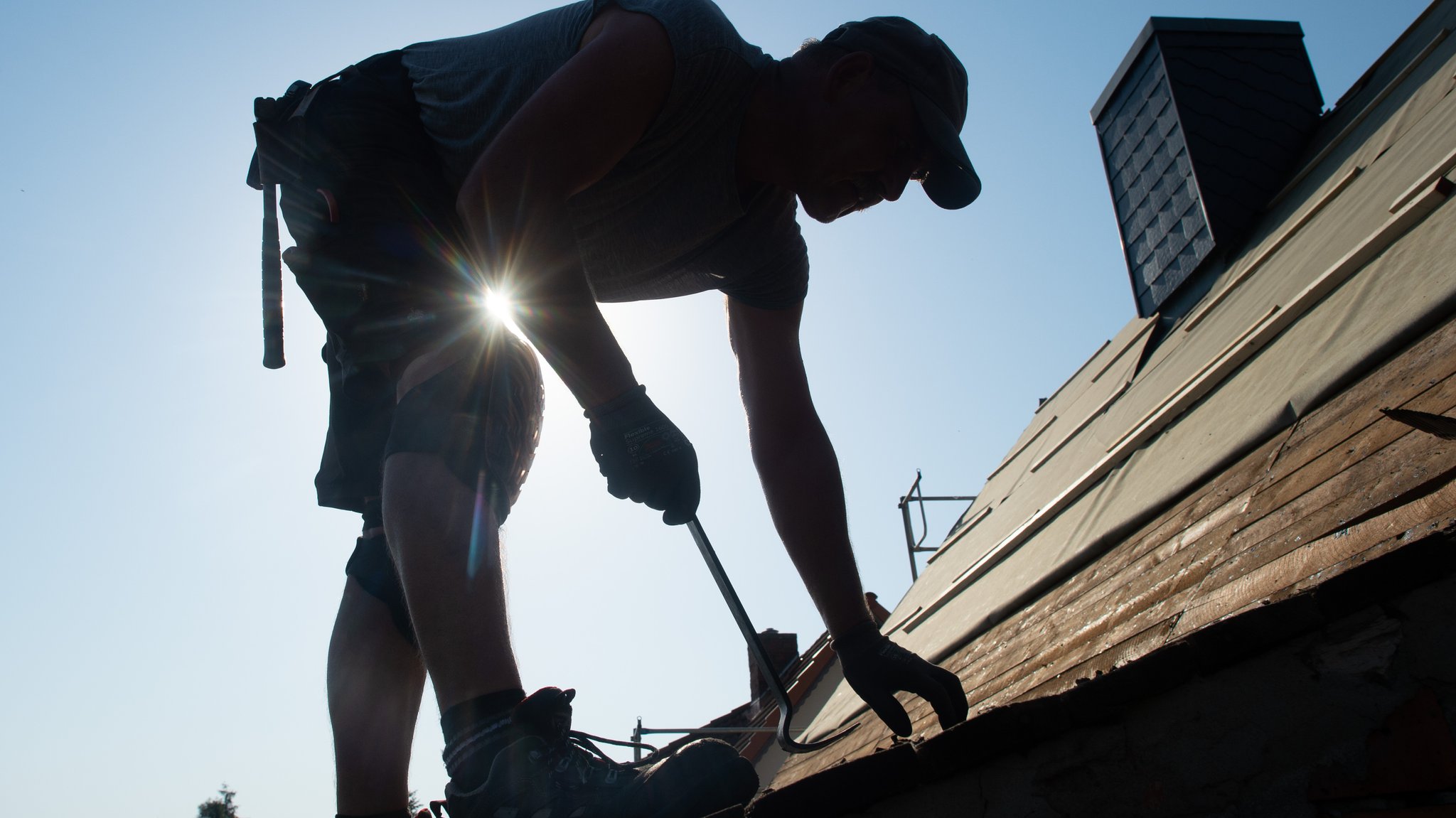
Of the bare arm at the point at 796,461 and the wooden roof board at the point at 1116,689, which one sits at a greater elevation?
the bare arm at the point at 796,461

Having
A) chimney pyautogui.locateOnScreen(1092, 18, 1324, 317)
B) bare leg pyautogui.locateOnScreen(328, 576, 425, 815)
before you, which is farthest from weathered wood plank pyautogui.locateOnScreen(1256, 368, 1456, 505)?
chimney pyautogui.locateOnScreen(1092, 18, 1324, 317)

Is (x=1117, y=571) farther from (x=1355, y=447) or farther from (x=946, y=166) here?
(x=946, y=166)

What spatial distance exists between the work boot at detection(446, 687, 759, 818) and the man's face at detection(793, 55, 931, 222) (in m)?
1.07

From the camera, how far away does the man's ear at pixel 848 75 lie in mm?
1757

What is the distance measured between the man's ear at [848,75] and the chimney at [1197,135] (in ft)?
11.3

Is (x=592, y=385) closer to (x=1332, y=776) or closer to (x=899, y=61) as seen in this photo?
(x=899, y=61)

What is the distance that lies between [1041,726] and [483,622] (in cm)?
73

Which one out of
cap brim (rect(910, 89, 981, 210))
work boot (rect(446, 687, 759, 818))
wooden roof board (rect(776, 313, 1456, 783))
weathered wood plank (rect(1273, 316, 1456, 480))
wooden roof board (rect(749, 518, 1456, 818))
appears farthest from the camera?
cap brim (rect(910, 89, 981, 210))

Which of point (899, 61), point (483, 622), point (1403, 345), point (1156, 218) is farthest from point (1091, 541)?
point (1156, 218)

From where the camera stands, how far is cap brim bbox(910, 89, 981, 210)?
69.8 inches

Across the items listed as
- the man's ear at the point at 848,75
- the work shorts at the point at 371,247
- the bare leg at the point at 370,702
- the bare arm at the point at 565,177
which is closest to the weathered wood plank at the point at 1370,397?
the man's ear at the point at 848,75

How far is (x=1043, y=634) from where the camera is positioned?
6.37 feet

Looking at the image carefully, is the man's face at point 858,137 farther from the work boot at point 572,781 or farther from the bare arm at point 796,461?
the work boot at point 572,781

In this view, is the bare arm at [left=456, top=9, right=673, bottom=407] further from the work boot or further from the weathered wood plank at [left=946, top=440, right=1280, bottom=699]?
the weathered wood plank at [left=946, top=440, right=1280, bottom=699]
